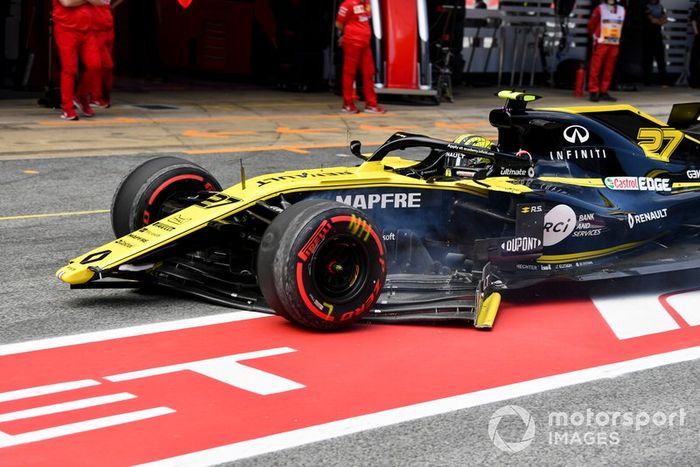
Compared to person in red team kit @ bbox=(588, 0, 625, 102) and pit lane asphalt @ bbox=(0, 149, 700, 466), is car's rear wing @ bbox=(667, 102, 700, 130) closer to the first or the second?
pit lane asphalt @ bbox=(0, 149, 700, 466)

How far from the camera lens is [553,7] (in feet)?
81.0

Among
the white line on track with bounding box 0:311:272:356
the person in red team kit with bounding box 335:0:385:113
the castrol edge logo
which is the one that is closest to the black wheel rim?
the white line on track with bounding box 0:311:272:356

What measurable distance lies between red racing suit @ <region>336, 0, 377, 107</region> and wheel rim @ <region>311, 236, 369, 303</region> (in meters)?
11.6

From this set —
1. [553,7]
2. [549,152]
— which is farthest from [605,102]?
[549,152]

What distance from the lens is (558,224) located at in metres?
7.26

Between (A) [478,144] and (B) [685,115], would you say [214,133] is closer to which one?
(A) [478,144]

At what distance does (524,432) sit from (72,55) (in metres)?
11.3

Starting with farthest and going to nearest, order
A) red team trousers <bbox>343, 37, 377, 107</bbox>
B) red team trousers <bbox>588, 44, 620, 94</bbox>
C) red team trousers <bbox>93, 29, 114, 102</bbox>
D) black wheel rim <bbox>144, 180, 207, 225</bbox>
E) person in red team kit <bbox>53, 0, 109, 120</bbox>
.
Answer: red team trousers <bbox>588, 44, 620, 94</bbox> → red team trousers <bbox>343, 37, 377, 107</bbox> → red team trousers <bbox>93, 29, 114, 102</bbox> → person in red team kit <bbox>53, 0, 109, 120</bbox> → black wheel rim <bbox>144, 180, 207, 225</bbox>

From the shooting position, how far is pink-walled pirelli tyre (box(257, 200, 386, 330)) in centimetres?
608

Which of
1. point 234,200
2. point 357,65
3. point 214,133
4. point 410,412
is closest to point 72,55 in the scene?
point 214,133

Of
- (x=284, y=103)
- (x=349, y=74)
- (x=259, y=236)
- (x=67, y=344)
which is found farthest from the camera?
(x=284, y=103)

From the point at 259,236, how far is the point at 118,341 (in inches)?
39.3

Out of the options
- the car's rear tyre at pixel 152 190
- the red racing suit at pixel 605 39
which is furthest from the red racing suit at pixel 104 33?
the red racing suit at pixel 605 39

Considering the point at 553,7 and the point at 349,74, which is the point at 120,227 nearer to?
the point at 349,74
